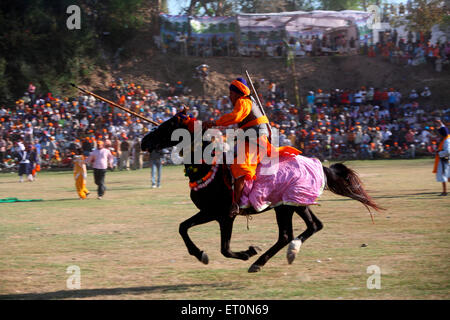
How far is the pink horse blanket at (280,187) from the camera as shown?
717cm

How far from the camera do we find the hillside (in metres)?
40.8

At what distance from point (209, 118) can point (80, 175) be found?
650 inches

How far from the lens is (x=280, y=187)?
7.29 metres

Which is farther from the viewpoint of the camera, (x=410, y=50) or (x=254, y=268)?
(x=410, y=50)

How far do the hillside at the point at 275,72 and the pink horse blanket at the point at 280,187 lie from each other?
3361cm

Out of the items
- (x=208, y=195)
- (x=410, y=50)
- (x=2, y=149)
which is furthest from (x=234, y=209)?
(x=410, y=50)

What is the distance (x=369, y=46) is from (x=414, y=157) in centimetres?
1531

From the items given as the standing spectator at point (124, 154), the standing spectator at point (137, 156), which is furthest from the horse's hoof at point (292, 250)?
the standing spectator at point (137, 156)

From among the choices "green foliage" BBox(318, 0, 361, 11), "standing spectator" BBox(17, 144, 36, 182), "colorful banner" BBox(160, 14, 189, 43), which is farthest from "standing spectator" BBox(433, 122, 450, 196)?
"green foliage" BBox(318, 0, 361, 11)

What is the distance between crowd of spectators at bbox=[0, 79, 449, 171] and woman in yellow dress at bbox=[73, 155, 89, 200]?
32.7 ft

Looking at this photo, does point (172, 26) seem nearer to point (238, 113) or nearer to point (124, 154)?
point (124, 154)
